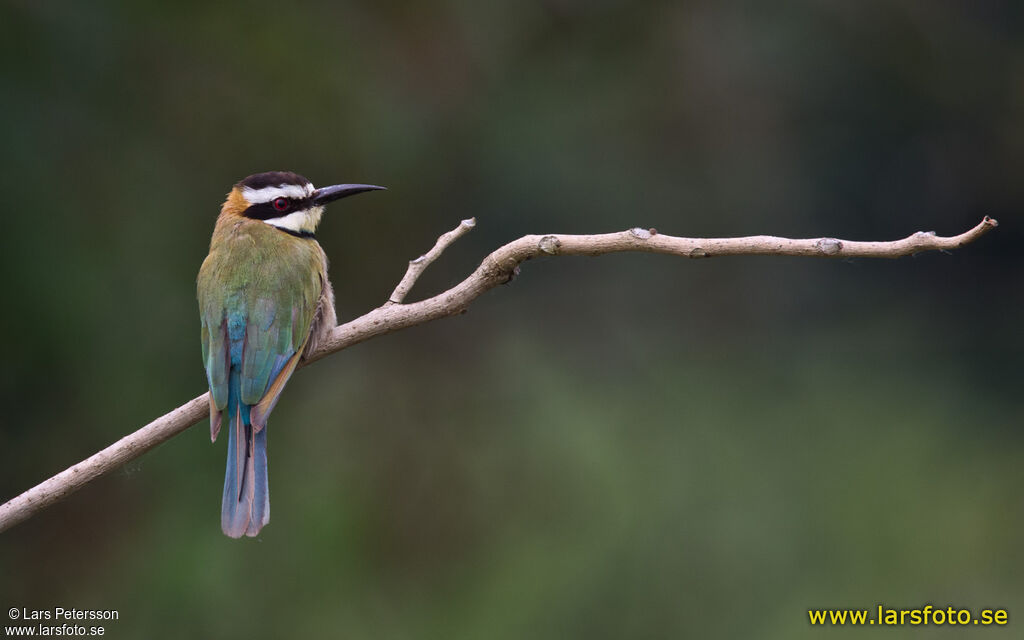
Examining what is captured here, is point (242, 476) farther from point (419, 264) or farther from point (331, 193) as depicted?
point (331, 193)

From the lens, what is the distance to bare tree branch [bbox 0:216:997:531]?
6.85ft

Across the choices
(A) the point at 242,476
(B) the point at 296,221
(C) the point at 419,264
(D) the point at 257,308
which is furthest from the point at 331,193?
(A) the point at 242,476

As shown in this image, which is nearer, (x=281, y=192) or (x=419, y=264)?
(x=419, y=264)

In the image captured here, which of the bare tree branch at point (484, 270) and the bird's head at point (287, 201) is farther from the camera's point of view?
the bird's head at point (287, 201)

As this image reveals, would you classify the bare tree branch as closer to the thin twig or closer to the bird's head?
the thin twig

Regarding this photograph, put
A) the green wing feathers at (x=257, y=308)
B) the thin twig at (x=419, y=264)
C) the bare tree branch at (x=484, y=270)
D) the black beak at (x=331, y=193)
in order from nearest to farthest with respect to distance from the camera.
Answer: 1. the bare tree branch at (x=484, y=270)
2. the thin twig at (x=419, y=264)
3. the green wing feathers at (x=257, y=308)
4. the black beak at (x=331, y=193)

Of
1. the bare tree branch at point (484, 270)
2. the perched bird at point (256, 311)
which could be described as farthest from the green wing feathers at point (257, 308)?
the bare tree branch at point (484, 270)

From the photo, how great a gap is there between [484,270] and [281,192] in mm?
1077

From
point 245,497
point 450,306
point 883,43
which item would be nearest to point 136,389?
point 245,497

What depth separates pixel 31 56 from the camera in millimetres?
4910

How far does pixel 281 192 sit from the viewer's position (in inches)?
128

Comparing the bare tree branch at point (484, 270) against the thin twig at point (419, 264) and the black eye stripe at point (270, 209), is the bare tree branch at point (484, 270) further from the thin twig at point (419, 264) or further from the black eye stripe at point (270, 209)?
the black eye stripe at point (270, 209)

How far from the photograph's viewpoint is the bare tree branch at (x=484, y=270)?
6.85ft

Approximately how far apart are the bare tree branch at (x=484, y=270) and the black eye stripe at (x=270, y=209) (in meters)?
0.58
